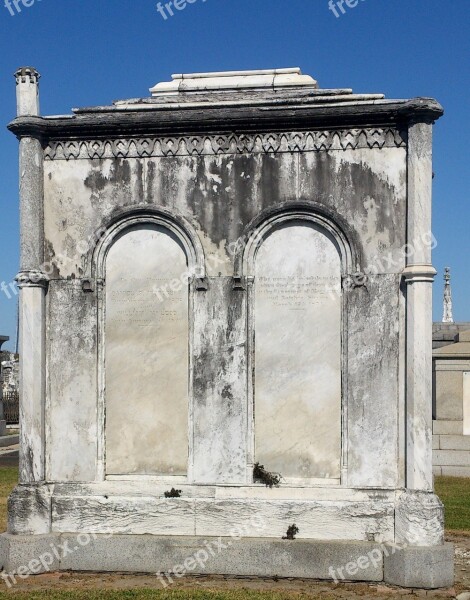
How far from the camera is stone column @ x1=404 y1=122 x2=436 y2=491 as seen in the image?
9.48 metres

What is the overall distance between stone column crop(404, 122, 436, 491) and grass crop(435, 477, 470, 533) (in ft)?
11.3

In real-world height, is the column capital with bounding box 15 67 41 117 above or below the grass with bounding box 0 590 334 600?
above

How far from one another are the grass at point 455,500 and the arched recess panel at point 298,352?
145 inches

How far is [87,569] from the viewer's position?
389 inches

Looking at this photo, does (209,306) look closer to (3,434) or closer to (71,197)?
(71,197)

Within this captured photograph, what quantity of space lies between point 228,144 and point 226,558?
4.76m

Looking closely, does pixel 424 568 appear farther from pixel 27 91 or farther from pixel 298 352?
pixel 27 91

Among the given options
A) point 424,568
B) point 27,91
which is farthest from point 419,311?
point 27,91

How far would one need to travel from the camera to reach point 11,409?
99.1ft

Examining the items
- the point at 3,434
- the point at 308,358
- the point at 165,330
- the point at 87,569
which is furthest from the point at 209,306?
the point at 3,434

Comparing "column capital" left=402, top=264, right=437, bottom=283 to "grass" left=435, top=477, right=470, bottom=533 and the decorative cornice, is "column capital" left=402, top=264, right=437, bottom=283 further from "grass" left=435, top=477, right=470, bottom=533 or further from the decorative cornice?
"grass" left=435, top=477, right=470, bottom=533

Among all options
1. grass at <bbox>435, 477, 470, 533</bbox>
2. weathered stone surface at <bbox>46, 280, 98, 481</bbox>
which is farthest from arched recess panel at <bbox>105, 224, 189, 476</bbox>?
grass at <bbox>435, 477, 470, 533</bbox>

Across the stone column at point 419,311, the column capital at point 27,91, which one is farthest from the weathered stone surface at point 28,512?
the column capital at point 27,91
